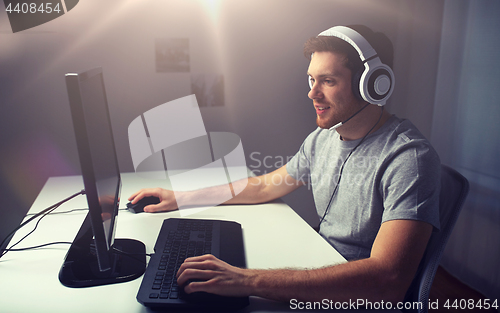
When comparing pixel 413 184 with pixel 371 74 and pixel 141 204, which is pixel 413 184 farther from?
pixel 141 204

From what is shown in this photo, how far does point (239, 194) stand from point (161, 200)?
0.90ft

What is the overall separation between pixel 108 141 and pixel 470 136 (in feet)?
5.54

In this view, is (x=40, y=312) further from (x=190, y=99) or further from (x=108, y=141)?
(x=190, y=99)

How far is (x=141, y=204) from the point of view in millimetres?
1155

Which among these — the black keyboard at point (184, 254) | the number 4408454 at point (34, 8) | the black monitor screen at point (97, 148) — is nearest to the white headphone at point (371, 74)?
the black keyboard at point (184, 254)

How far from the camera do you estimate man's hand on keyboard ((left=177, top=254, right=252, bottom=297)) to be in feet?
2.12

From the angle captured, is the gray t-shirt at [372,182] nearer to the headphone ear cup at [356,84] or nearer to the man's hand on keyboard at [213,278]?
the headphone ear cup at [356,84]

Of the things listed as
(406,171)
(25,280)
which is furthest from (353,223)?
(25,280)

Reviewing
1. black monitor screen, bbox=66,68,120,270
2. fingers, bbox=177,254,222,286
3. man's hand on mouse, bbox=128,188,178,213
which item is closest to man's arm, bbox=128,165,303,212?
man's hand on mouse, bbox=128,188,178,213

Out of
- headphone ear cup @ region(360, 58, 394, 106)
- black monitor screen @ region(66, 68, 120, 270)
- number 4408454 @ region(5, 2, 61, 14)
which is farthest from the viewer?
number 4408454 @ region(5, 2, 61, 14)

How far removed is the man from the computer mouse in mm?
19

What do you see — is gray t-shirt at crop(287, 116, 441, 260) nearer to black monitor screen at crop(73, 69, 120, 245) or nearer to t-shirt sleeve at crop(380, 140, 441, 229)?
t-shirt sleeve at crop(380, 140, 441, 229)

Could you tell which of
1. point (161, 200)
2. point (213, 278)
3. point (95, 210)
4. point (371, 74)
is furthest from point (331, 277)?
point (161, 200)

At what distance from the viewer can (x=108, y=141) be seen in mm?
900
